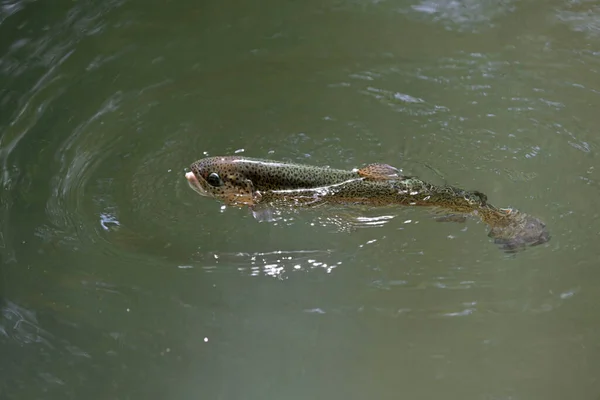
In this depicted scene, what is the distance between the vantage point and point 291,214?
303 centimetres

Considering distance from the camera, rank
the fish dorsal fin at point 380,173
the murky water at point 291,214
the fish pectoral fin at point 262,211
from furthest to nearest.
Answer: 1. the murky water at point 291,214
2. the fish pectoral fin at point 262,211
3. the fish dorsal fin at point 380,173

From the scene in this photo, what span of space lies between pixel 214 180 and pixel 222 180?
4cm

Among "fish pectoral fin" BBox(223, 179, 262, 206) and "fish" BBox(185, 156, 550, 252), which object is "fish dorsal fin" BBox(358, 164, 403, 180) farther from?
"fish pectoral fin" BBox(223, 179, 262, 206)

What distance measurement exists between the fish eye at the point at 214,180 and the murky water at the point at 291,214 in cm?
42

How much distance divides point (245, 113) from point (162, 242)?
84cm

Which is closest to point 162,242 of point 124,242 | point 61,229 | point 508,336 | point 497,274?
point 124,242

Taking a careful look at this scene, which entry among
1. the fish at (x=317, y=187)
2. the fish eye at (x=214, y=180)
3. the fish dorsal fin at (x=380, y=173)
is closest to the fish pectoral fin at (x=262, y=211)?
the fish at (x=317, y=187)

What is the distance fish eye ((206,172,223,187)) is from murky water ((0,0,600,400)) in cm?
42

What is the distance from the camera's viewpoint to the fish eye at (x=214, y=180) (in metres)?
2.64

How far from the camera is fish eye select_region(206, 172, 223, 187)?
104 inches

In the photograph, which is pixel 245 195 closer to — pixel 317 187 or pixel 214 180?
pixel 214 180

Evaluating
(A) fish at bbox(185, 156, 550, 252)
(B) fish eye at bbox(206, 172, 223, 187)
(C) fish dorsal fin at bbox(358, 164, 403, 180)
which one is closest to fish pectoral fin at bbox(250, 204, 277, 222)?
(A) fish at bbox(185, 156, 550, 252)

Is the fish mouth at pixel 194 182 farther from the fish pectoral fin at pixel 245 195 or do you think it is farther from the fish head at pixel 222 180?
the fish pectoral fin at pixel 245 195

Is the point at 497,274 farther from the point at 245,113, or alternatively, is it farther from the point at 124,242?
the point at 124,242
